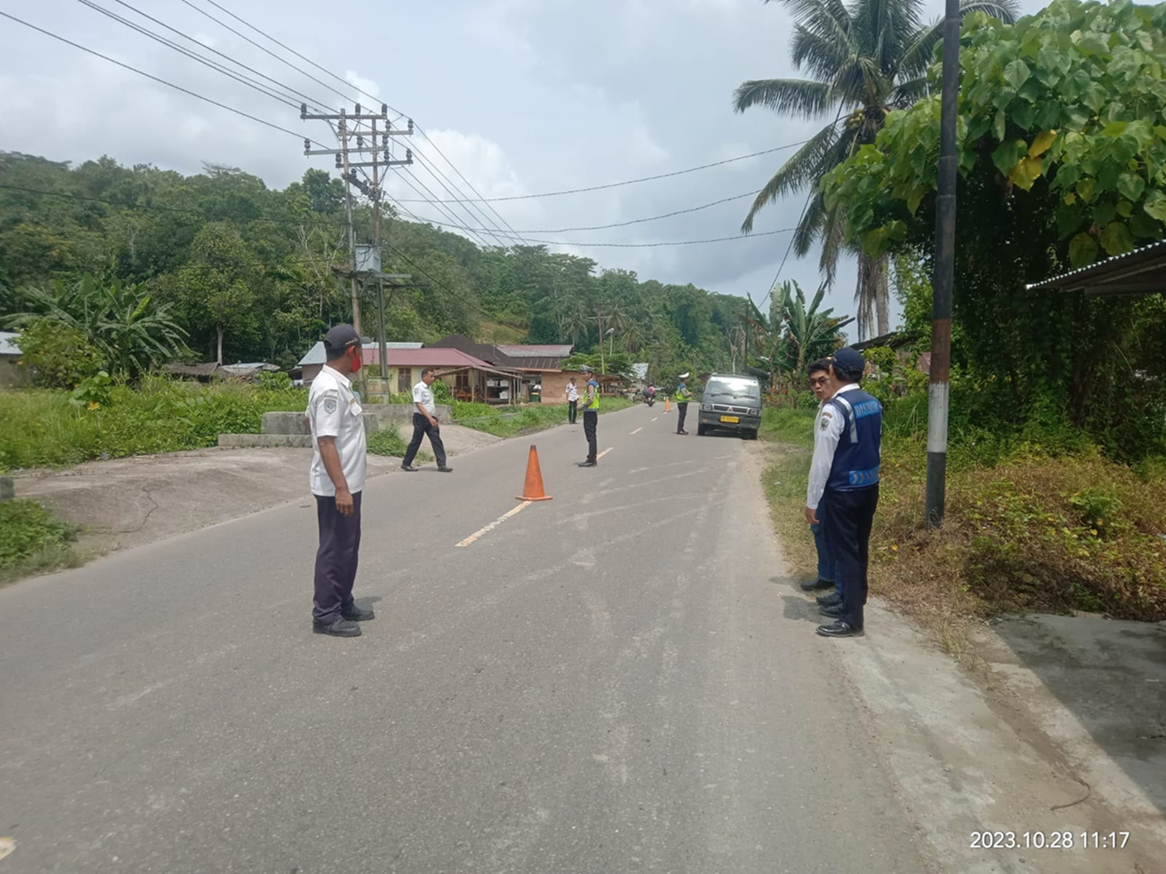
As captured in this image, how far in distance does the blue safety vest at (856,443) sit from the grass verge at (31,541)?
21.0 feet

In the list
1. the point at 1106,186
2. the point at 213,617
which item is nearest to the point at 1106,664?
the point at 1106,186

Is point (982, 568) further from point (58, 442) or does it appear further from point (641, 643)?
point (58, 442)

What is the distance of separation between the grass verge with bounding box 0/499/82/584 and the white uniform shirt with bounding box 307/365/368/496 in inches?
131

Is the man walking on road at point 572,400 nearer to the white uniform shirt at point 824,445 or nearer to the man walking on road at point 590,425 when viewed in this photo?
the man walking on road at point 590,425

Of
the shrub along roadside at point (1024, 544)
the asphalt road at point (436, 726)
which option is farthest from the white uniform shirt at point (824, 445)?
the shrub along roadside at point (1024, 544)

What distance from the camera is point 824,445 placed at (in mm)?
5168

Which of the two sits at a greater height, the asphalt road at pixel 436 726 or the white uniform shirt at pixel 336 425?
the white uniform shirt at pixel 336 425

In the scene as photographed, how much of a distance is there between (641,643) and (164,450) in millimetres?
11987

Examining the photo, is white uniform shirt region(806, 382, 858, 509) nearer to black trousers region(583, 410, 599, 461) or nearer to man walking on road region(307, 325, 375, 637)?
man walking on road region(307, 325, 375, 637)

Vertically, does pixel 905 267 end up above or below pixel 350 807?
above

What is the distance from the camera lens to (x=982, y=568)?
6.35 m

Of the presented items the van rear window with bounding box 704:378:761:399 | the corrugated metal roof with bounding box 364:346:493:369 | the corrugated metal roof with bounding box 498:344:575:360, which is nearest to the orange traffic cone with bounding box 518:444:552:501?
the van rear window with bounding box 704:378:761:399

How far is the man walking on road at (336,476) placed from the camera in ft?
16.1

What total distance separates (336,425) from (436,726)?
79.8 inches
